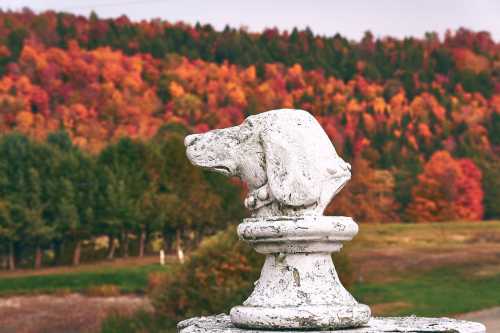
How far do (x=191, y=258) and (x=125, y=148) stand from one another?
133 feet

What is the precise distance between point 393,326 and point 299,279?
69 centimetres

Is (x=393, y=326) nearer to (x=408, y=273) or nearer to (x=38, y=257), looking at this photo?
(x=408, y=273)

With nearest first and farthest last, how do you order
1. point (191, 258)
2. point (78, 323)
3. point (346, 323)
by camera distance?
point (346, 323) → point (191, 258) → point (78, 323)

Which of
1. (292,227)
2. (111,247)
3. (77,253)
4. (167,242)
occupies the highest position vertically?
(292,227)

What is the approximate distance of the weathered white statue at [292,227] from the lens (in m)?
5.74

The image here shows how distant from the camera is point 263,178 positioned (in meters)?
6.13

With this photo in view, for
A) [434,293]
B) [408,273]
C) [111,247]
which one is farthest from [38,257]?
[434,293]

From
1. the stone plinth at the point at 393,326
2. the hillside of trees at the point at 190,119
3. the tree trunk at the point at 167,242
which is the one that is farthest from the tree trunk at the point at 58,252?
the stone plinth at the point at 393,326

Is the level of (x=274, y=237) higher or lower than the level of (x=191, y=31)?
lower

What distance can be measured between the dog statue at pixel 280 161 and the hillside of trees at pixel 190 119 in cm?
5211

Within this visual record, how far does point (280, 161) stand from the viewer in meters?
5.94

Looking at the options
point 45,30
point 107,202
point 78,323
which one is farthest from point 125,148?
point 45,30

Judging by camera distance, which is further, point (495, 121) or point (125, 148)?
point (495, 121)

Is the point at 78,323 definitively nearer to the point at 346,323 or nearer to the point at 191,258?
the point at 191,258
